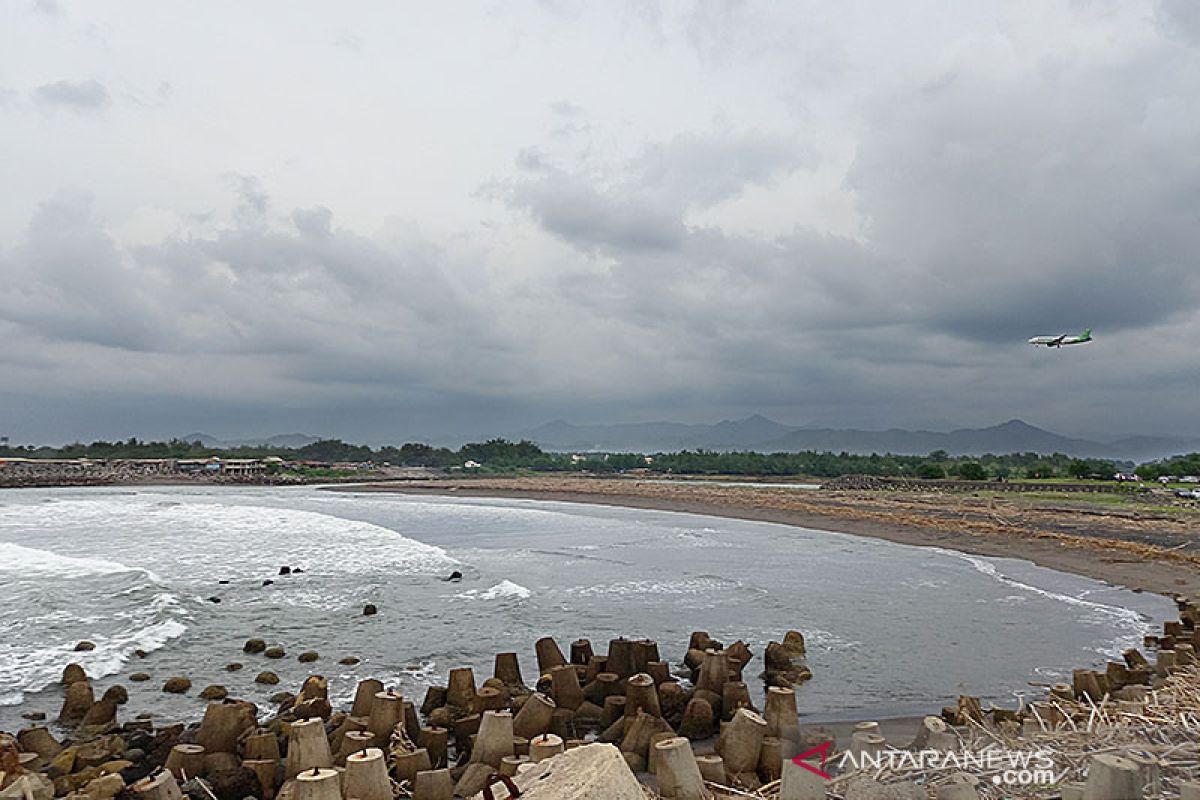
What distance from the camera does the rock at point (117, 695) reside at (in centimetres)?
1074

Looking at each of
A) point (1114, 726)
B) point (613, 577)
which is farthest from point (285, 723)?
point (613, 577)

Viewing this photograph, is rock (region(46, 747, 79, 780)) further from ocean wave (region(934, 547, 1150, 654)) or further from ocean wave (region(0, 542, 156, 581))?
ocean wave (region(0, 542, 156, 581))

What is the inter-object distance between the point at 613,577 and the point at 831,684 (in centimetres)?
1265

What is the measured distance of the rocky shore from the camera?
4.41 metres

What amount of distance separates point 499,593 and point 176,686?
33.1 feet

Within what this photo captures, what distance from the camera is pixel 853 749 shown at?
530cm

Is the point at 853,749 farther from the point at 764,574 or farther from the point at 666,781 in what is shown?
the point at 764,574

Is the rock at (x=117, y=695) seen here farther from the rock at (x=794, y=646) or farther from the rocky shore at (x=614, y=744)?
the rock at (x=794, y=646)

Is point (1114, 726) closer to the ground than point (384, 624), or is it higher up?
higher up

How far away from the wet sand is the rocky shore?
15776mm

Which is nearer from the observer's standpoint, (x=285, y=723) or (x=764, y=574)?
(x=285, y=723)

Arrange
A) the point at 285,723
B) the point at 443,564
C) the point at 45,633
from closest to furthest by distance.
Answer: the point at 285,723 < the point at 45,633 < the point at 443,564

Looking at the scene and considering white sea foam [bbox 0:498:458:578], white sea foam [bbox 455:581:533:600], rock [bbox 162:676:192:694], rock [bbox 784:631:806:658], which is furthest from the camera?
white sea foam [bbox 0:498:458:578]

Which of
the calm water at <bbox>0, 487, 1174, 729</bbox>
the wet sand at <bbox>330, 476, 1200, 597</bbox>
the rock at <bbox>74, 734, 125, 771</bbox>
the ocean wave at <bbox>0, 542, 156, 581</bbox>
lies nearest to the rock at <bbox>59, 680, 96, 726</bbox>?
the calm water at <bbox>0, 487, 1174, 729</bbox>
